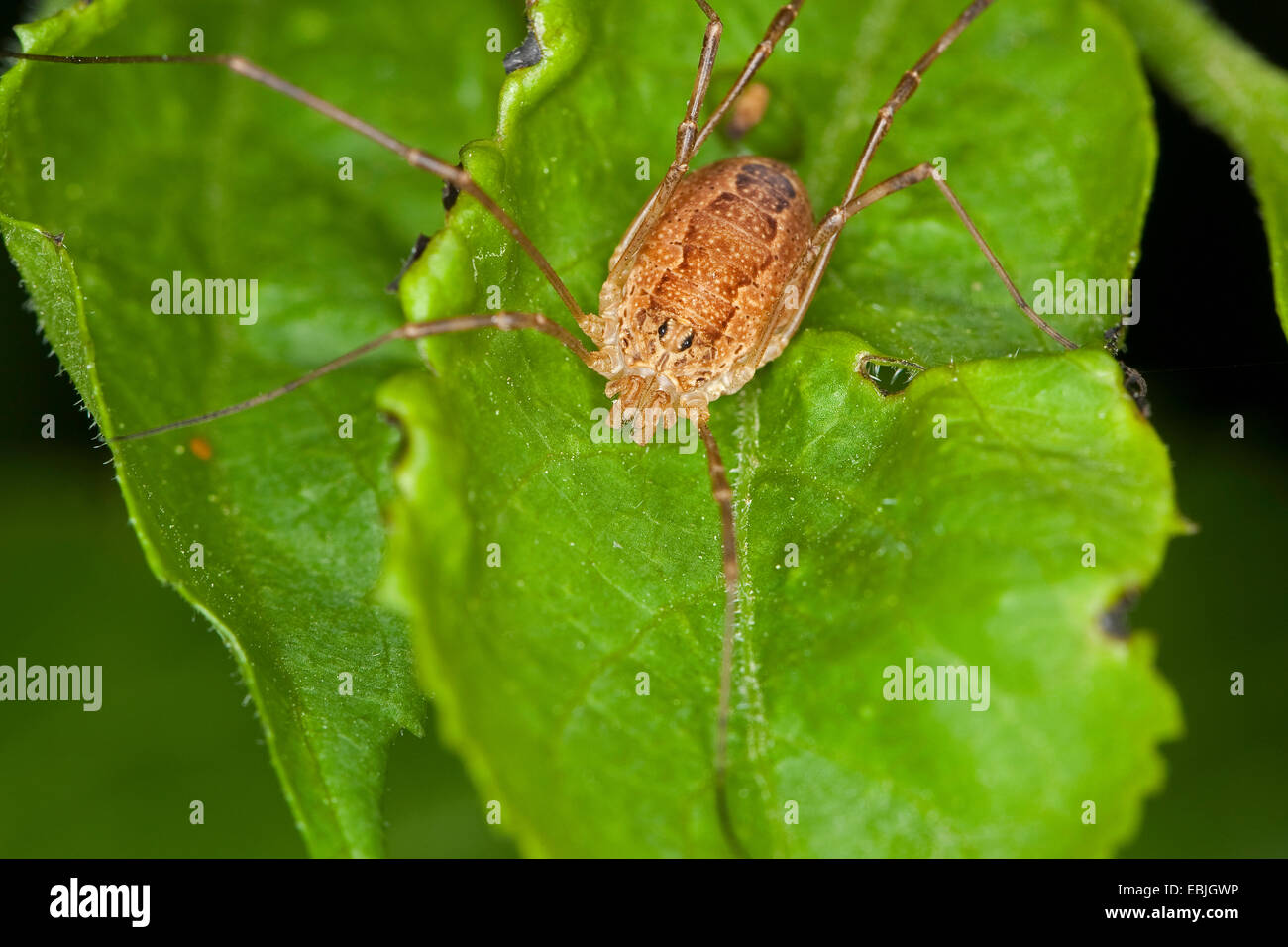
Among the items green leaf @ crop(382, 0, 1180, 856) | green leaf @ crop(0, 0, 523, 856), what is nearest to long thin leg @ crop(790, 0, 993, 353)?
green leaf @ crop(382, 0, 1180, 856)

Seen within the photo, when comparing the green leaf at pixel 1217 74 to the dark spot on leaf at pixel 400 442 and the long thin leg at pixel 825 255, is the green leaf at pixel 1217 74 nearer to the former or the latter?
the long thin leg at pixel 825 255

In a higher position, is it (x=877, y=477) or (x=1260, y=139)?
(x=1260, y=139)

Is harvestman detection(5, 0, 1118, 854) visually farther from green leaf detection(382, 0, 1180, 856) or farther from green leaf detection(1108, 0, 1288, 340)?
green leaf detection(1108, 0, 1288, 340)

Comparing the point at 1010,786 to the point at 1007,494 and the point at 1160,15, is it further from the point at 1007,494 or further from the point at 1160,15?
the point at 1160,15

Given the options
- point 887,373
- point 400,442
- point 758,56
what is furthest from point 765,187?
point 400,442

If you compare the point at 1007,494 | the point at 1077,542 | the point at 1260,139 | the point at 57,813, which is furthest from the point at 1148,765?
the point at 57,813

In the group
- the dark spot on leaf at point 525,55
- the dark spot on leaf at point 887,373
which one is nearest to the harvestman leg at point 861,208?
the dark spot on leaf at point 887,373
